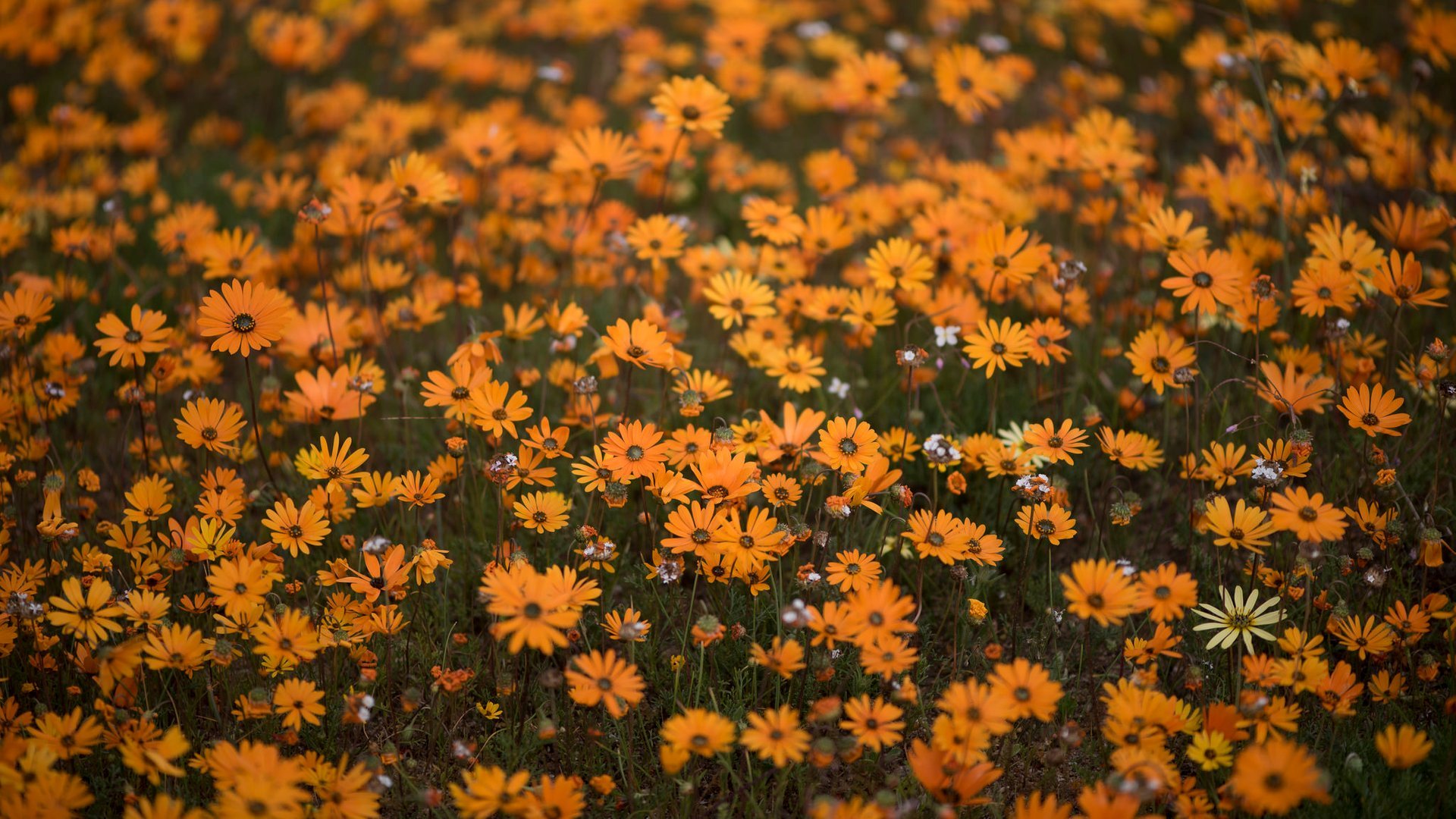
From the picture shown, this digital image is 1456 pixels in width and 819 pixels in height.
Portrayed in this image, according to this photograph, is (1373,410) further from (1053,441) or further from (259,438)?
(259,438)

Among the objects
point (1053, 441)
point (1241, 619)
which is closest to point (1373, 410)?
point (1241, 619)

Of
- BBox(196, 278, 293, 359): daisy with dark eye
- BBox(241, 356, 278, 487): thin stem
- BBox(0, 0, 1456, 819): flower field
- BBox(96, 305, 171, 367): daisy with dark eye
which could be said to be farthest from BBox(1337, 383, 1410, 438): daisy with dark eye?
BBox(96, 305, 171, 367): daisy with dark eye

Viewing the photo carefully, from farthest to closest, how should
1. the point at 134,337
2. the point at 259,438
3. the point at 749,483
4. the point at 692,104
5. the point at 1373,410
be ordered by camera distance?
the point at 692,104, the point at 259,438, the point at 134,337, the point at 1373,410, the point at 749,483

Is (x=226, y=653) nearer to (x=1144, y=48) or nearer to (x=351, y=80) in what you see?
(x=351, y=80)

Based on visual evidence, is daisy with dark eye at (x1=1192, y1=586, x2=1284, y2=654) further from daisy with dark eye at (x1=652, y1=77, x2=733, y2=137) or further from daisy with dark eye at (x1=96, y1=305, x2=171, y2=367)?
daisy with dark eye at (x1=96, y1=305, x2=171, y2=367)

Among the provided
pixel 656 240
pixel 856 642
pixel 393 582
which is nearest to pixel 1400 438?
pixel 856 642

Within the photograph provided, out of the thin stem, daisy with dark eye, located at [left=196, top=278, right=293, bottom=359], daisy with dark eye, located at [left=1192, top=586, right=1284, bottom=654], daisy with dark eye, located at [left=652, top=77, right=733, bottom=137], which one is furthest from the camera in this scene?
daisy with dark eye, located at [left=652, top=77, right=733, bottom=137]

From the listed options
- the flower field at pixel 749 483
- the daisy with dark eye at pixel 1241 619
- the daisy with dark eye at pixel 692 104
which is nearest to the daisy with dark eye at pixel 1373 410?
the flower field at pixel 749 483

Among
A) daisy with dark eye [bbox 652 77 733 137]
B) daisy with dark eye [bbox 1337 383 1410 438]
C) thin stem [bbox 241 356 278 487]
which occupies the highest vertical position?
daisy with dark eye [bbox 652 77 733 137]
